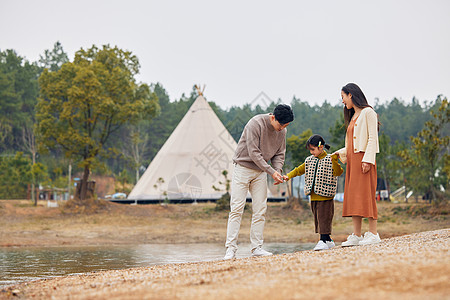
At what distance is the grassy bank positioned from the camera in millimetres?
12375

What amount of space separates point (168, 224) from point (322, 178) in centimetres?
1098

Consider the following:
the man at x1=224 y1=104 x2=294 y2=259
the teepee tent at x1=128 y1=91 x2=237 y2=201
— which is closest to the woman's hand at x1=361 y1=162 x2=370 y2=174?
the man at x1=224 y1=104 x2=294 y2=259

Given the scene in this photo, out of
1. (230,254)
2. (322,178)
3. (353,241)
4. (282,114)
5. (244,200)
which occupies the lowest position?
(230,254)

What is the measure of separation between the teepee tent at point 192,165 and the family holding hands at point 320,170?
55.8 feet

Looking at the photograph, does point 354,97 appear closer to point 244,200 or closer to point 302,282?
point 244,200

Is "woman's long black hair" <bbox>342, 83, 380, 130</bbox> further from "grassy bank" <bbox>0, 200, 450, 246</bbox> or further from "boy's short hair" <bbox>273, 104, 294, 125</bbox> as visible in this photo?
"grassy bank" <bbox>0, 200, 450, 246</bbox>

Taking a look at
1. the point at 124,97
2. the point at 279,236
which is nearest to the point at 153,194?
the point at 124,97

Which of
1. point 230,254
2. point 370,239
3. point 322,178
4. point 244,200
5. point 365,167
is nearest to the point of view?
point 365,167

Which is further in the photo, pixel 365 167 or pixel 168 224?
pixel 168 224

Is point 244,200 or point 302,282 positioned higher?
point 244,200

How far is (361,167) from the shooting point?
4.95m

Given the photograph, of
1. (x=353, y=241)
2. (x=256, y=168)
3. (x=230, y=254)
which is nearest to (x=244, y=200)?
(x=256, y=168)

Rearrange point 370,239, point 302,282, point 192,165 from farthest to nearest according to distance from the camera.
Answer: point 192,165
point 370,239
point 302,282

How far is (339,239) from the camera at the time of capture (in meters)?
11.7
